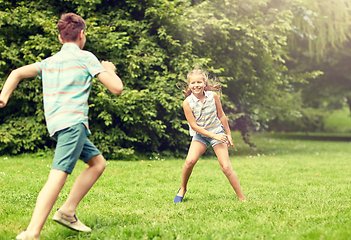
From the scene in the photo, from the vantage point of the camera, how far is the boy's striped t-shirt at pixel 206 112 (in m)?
4.67

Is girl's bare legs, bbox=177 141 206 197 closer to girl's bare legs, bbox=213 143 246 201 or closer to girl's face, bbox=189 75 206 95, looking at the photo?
girl's bare legs, bbox=213 143 246 201

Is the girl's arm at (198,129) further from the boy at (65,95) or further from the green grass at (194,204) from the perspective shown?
the boy at (65,95)

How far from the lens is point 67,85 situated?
287 centimetres

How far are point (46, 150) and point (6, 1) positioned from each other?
414 cm

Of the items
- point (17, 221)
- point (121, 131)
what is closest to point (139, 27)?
point (121, 131)

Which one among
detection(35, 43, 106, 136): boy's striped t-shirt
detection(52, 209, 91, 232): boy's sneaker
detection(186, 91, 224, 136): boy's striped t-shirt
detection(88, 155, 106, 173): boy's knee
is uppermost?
detection(35, 43, 106, 136): boy's striped t-shirt

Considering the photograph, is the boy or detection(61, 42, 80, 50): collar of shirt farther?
detection(61, 42, 80, 50): collar of shirt

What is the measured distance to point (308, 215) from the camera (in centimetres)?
381

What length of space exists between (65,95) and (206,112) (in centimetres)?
224

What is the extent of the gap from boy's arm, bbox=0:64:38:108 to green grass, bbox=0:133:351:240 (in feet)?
4.30

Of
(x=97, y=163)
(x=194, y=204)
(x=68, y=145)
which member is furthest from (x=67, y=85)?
(x=194, y=204)

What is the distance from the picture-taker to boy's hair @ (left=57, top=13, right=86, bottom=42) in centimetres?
294

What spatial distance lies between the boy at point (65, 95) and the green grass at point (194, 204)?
0.60 m

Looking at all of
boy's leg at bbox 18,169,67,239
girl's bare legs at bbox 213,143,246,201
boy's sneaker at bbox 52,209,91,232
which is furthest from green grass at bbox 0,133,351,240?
boy's leg at bbox 18,169,67,239
